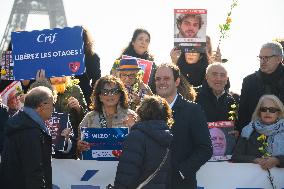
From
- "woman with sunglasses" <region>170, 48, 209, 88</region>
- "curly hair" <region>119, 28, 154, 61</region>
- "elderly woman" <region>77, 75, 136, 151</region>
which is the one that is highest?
"curly hair" <region>119, 28, 154, 61</region>

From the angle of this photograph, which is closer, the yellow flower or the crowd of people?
the crowd of people

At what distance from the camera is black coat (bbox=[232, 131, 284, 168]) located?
7.23 meters

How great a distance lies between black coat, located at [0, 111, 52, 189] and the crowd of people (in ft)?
0.03

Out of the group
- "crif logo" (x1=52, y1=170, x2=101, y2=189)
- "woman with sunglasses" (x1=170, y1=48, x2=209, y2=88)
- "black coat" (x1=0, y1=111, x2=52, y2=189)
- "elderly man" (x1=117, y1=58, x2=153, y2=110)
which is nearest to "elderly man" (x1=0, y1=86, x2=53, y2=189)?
"black coat" (x1=0, y1=111, x2=52, y2=189)

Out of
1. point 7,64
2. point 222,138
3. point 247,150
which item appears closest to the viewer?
point 247,150

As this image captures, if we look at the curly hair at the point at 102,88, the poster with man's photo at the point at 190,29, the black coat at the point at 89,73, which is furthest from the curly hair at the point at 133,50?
the curly hair at the point at 102,88

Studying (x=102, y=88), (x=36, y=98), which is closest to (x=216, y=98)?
(x=102, y=88)

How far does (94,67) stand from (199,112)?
11.0ft

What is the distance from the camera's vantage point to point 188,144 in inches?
251

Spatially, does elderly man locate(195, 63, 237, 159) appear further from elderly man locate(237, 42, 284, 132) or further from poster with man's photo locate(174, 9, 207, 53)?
poster with man's photo locate(174, 9, 207, 53)

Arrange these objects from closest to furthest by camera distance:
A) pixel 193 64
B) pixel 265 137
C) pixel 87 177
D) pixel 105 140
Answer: pixel 105 140 → pixel 265 137 → pixel 87 177 → pixel 193 64

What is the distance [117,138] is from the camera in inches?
272

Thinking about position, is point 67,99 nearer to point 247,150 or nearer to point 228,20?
point 247,150

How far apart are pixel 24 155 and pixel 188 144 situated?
6.05 ft
